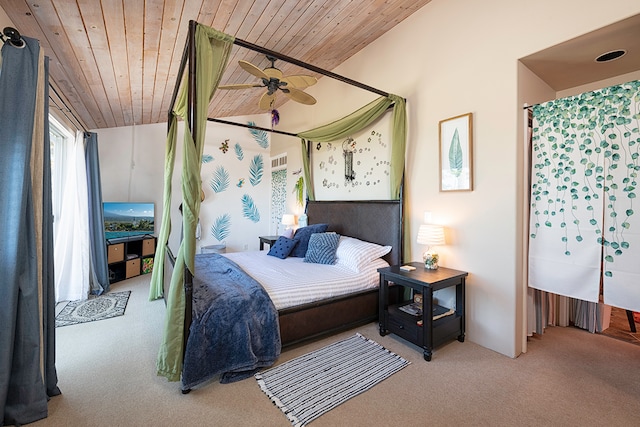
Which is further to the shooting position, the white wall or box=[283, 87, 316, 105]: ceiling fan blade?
box=[283, 87, 316, 105]: ceiling fan blade

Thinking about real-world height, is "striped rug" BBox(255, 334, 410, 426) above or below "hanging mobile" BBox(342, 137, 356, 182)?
below

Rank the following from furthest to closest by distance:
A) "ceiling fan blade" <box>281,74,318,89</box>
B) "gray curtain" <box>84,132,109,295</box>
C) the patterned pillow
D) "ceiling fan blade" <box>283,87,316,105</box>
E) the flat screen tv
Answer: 1. the flat screen tv
2. "gray curtain" <box>84,132,109,295</box>
3. the patterned pillow
4. "ceiling fan blade" <box>283,87,316,105</box>
5. "ceiling fan blade" <box>281,74,318,89</box>

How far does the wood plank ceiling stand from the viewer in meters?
2.11

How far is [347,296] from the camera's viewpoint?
2691 mm

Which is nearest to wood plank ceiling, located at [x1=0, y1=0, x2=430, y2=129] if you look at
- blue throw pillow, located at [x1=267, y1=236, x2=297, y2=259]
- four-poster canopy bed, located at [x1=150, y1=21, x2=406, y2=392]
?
four-poster canopy bed, located at [x1=150, y1=21, x2=406, y2=392]

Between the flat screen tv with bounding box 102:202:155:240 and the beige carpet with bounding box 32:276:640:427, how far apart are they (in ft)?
8.17

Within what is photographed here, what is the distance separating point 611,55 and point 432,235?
2.01 metres

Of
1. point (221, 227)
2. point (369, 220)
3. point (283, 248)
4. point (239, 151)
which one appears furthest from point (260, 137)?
point (369, 220)

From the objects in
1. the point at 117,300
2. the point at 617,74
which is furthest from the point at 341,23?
the point at 117,300

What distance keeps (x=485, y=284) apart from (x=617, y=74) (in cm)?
226

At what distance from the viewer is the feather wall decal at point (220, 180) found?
5.75m

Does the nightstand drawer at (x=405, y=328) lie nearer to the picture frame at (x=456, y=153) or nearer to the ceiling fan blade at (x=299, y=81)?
the picture frame at (x=456, y=153)

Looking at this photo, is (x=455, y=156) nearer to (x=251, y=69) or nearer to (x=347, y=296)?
(x=347, y=296)

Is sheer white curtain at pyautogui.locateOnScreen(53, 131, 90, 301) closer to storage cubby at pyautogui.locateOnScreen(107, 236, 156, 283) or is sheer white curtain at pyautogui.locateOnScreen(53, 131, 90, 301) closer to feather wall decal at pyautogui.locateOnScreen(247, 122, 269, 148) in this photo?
storage cubby at pyautogui.locateOnScreen(107, 236, 156, 283)
